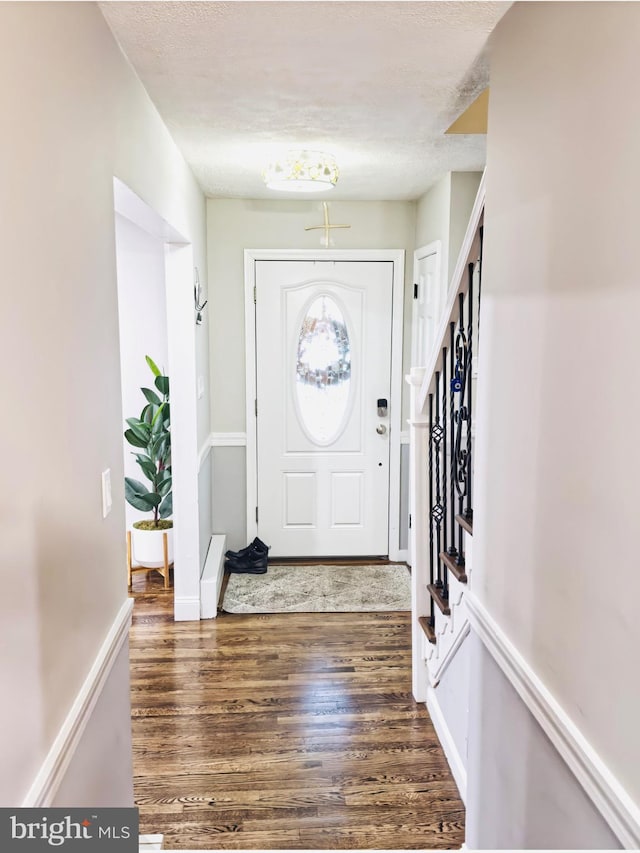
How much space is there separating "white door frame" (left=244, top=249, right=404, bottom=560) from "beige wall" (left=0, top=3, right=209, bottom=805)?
8.28ft

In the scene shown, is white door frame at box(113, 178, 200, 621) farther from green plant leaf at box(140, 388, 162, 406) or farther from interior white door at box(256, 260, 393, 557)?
interior white door at box(256, 260, 393, 557)

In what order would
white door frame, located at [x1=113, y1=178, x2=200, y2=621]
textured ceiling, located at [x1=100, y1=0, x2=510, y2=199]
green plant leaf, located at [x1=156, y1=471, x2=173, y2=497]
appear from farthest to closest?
1. green plant leaf, located at [x1=156, y1=471, x2=173, y2=497]
2. white door frame, located at [x1=113, y1=178, x2=200, y2=621]
3. textured ceiling, located at [x1=100, y1=0, x2=510, y2=199]

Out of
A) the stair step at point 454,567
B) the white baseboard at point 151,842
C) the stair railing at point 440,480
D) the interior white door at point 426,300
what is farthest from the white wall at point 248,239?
the white baseboard at point 151,842

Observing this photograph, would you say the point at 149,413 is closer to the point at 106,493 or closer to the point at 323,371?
the point at 323,371

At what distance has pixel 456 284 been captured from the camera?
2.34 meters

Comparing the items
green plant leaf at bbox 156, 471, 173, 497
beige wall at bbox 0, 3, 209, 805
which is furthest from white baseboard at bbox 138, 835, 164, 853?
green plant leaf at bbox 156, 471, 173, 497

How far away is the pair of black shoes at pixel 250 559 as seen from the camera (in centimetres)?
457

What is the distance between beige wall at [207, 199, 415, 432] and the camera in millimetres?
4465

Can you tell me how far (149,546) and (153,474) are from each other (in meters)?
0.46

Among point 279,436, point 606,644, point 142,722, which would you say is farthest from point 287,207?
point 606,644

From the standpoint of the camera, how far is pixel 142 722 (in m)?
2.92

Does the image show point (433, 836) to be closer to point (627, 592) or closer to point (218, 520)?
point (627, 592)

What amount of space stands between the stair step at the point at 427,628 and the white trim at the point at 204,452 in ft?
5.16

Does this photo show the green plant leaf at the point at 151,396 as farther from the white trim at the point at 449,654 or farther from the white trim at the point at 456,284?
the white trim at the point at 449,654
